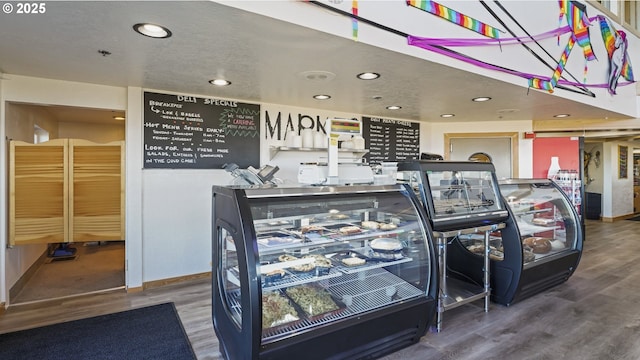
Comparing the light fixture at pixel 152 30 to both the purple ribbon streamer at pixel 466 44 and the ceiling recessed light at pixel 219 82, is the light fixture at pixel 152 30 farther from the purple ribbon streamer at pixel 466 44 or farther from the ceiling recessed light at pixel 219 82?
the purple ribbon streamer at pixel 466 44

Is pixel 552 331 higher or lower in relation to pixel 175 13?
lower

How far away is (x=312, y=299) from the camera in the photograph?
211 cm

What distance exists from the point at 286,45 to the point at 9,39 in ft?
6.01

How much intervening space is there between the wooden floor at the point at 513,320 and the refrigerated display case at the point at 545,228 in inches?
9.1

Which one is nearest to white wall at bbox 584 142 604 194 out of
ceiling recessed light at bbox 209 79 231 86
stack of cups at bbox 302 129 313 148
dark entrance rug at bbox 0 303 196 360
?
stack of cups at bbox 302 129 313 148

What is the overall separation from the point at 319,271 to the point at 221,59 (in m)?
1.77

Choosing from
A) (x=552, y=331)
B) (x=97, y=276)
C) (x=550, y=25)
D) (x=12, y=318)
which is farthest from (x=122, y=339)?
(x=550, y=25)

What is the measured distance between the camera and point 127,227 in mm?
3332

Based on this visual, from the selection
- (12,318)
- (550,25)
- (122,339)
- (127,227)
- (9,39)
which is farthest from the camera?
(550,25)

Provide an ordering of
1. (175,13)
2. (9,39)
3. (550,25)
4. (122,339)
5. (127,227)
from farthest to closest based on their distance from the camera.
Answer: (550,25) → (127,227) → (122,339) → (9,39) → (175,13)

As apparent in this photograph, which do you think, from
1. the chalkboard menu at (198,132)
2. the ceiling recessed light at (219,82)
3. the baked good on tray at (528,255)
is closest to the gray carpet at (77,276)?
the chalkboard menu at (198,132)

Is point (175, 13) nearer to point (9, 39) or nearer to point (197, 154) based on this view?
point (9, 39)

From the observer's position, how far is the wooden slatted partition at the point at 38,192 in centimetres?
305

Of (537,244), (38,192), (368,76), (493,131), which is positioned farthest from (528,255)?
(38,192)
